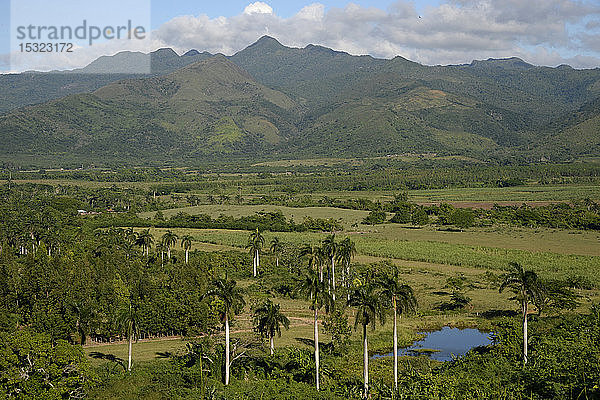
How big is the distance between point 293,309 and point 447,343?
16.5 meters

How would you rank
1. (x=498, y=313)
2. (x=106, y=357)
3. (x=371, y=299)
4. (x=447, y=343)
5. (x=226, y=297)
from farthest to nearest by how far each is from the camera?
(x=498, y=313) → (x=447, y=343) → (x=106, y=357) → (x=226, y=297) → (x=371, y=299)

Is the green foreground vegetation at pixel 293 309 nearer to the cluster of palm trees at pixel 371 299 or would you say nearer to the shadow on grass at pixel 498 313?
the cluster of palm trees at pixel 371 299

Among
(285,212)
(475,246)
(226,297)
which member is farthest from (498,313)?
(285,212)

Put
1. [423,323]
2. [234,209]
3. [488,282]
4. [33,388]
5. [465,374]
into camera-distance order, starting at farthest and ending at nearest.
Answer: [234,209], [488,282], [423,323], [465,374], [33,388]

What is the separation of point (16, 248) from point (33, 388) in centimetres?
6526

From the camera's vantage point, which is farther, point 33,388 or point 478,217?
point 478,217

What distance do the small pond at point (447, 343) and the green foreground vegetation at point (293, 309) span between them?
3.67ft

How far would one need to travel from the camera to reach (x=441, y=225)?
393ft

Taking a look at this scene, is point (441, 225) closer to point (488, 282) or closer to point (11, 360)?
point (488, 282)

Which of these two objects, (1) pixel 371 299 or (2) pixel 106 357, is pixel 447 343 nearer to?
(1) pixel 371 299

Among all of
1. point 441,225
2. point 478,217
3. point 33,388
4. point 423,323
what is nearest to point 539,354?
point 423,323

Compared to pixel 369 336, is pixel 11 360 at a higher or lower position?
higher

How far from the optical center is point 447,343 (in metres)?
48.3

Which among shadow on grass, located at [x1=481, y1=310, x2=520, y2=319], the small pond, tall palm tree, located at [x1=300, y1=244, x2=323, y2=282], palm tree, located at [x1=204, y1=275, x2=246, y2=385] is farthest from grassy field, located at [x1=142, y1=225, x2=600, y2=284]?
palm tree, located at [x1=204, y1=275, x2=246, y2=385]
